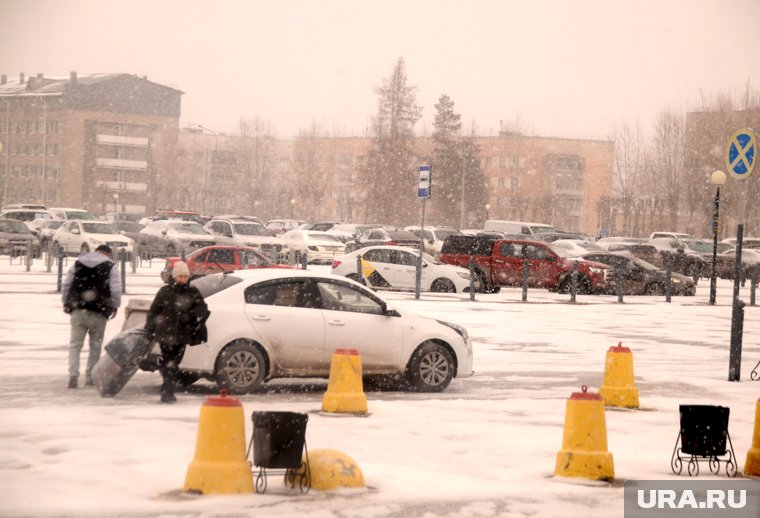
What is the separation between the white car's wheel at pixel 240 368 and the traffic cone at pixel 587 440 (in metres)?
5.22

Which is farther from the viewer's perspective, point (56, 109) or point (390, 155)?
point (56, 109)

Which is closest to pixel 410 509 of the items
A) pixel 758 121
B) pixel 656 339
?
pixel 656 339

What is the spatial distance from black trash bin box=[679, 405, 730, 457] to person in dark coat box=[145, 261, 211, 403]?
17.9 feet

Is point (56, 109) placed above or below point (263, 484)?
above

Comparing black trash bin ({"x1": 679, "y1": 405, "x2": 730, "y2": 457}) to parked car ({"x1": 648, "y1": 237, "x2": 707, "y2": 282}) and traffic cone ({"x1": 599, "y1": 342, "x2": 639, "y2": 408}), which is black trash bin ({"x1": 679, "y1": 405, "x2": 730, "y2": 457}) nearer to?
traffic cone ({"x1": 599, "y1": 342, "x2": 639, "y2": 408})

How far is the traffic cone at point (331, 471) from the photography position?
8.81 meters

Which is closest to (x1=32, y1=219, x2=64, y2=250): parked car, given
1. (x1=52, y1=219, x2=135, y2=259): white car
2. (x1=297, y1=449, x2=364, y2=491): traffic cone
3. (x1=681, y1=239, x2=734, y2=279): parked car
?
(x1=52, y1=219, x2=135, y2=259): white car

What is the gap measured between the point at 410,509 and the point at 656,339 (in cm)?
1564

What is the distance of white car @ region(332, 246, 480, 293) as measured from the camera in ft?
110

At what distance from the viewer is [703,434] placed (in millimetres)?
9750

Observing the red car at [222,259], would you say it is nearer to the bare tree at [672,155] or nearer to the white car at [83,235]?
the white car at [83,235]

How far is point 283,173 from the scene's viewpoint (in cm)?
15938

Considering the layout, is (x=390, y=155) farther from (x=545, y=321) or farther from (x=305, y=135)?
(x=545, y=321)

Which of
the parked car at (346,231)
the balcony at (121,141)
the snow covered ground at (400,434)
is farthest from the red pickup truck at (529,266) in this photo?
the balcony at (121,141)
